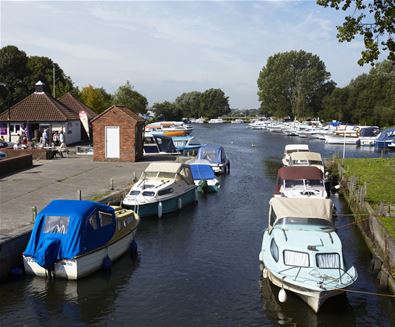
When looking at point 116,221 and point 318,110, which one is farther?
point 318,110

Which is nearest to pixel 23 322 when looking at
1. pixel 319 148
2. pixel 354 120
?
pixel 319 148

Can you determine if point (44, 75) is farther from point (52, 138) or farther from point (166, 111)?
point (166, 111)

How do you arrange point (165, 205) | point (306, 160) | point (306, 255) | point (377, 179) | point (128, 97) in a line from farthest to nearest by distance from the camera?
point (128, 97) → point (306, 160) → point (377, 179) → point (165, 205) → point (306, 255)

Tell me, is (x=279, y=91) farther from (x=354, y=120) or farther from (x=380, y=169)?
(x=380, y=169)

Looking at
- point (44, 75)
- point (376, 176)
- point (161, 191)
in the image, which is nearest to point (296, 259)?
point (161, 191)

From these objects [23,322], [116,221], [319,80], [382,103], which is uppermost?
[319,80]

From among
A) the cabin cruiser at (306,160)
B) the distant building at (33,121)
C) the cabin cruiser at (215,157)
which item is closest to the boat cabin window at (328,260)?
the cabin cruiser at (306,160)

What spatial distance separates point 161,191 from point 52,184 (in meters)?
7.09

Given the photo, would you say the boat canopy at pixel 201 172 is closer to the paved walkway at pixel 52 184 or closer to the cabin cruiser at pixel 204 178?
the cabin cruiser at pixel 204 178

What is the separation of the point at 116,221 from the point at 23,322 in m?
5.69

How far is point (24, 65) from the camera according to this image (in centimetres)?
7938

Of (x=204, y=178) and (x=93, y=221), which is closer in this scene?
(x=93, y=221)

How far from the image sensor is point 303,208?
18297 millimetres

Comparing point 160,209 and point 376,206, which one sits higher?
point 376,206
